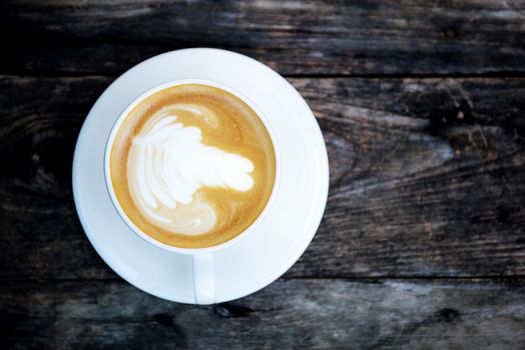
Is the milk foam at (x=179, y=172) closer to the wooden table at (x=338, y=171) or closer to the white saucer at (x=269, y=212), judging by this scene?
the white saucer at (x=269, y=212)

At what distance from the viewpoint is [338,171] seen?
1007mm

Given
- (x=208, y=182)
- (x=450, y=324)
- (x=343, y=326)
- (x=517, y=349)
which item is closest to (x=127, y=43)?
(x=208, y=182)

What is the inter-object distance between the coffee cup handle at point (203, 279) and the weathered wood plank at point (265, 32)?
0.39 metres

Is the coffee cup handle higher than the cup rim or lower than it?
lower

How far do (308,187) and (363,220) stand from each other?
6.6 inches

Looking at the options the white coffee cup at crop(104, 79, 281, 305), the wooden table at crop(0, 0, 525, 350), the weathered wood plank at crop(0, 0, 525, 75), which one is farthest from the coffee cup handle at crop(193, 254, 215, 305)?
the weathered wood plank at crop(0, 0, 525, 75)

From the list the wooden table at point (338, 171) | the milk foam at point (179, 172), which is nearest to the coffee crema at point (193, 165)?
the milk foam at point (179, 172)

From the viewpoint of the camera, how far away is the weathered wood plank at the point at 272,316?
102cm

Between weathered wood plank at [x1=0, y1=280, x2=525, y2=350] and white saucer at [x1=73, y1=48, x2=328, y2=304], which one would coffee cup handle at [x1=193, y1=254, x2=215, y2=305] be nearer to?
white saucer at [x1=73, y1=48, x2=328, y2=304]

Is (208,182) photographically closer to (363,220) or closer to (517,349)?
(363,220)

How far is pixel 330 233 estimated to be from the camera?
1.01 meters

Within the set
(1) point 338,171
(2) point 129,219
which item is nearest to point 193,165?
(2) point 129,219

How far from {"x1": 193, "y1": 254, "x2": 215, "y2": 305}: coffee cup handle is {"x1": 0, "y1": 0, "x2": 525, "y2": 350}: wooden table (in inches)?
8.7

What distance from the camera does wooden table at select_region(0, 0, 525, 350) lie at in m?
1.00
